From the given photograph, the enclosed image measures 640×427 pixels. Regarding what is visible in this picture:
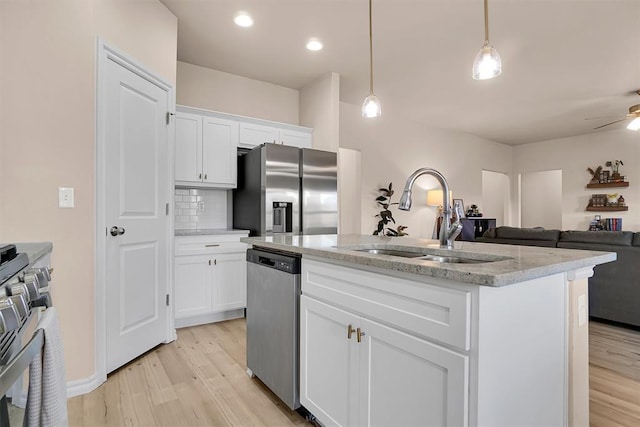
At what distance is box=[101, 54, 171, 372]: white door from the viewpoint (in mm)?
2168

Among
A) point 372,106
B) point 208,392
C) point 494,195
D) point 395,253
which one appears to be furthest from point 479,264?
point 494,195

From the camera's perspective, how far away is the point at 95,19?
2043mm

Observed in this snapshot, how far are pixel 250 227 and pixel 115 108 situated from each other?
1.63 metres

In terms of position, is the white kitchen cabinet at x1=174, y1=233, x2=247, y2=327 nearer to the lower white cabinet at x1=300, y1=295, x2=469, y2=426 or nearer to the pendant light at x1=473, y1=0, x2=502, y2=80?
the lower white cabinet at x1=300, y1=295, x2=469, y2=426

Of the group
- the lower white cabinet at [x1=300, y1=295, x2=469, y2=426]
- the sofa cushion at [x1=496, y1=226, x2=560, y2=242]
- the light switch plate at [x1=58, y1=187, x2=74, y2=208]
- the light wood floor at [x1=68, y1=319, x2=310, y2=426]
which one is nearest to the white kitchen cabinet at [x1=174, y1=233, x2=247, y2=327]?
the light wood floor at [x1=68, y1=319, x2=310, y2=426]

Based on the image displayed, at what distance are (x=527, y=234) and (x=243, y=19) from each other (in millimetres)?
3528

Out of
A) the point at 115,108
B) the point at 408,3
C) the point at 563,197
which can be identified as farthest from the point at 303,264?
the point at 563,197

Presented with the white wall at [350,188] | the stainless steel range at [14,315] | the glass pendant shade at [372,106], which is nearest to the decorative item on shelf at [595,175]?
the white wall at [350,188]

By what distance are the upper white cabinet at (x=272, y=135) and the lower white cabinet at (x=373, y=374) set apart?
2449mm

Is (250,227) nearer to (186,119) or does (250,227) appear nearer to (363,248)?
(186,119)

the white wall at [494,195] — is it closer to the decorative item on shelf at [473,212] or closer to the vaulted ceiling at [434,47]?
the decorative item on shelf at [473,212]

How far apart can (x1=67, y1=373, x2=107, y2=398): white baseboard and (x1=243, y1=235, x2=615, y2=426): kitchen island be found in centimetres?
135

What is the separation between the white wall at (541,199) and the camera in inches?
339

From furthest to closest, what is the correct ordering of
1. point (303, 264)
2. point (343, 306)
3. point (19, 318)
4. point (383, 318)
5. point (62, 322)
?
1. point (62, 322)
2. point (303, 264)
3. point (343, 306)
4. point (383, 318)
5. point (19, 318)
